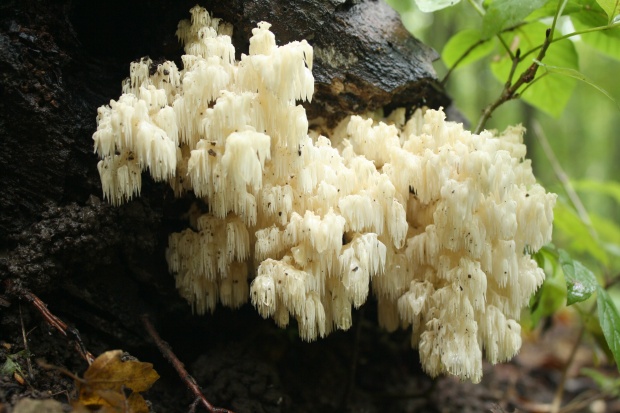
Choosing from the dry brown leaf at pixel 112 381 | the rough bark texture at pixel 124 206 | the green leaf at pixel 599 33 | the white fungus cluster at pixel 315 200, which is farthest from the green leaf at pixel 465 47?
the dry brown leaf at pixel 112 381

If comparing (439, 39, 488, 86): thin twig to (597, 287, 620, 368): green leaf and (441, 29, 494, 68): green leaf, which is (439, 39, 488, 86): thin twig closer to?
(441, 29, 494, 68): green leaf

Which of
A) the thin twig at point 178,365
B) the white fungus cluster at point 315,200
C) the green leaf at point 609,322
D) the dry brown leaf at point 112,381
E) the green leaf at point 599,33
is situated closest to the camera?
the dry brown leaf at point 112,381

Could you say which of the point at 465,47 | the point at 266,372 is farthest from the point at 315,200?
the point at 465,47

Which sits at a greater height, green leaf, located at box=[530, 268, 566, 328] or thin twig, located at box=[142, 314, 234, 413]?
thin twig, located at box=[142, 314, 234, 413]

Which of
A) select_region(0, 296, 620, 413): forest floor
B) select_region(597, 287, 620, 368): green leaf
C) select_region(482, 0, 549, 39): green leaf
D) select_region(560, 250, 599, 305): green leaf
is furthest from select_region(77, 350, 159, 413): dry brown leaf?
select_region(482, 0, 549, 39): green leaf

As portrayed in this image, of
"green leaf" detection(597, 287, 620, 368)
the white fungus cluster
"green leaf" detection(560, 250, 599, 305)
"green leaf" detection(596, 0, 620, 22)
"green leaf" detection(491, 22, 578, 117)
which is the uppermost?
"green leaf" detection(596, 0, 620, 22)

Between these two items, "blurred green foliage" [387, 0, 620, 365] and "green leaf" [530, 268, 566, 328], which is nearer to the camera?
"blurred green foliage" [387, 0, 620, 365]

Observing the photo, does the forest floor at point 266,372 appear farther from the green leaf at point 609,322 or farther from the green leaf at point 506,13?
the green leaf at point 506,13
